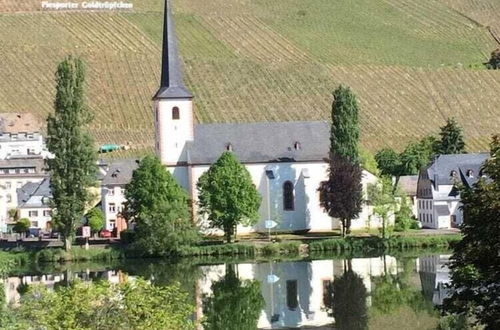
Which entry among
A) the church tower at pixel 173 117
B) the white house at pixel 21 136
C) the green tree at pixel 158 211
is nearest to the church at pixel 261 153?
the church tower at pixel 173 117

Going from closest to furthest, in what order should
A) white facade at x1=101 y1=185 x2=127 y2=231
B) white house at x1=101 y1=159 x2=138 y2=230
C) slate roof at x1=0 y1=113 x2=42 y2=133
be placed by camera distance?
white facade at x1=101 y1=185 x2=127 y2=231 → white house at x1=101 y1=159 x2=138 y2=230 → slate roof at x1=0 y1=113 x2=42 y2=133

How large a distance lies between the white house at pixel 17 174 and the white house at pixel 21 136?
8.49 m

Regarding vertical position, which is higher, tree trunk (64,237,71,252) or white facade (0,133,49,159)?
white facade (0,133,49,159)

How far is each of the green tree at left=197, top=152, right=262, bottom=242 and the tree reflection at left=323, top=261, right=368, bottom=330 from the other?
54.7ft

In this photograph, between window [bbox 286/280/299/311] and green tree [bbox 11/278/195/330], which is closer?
green tree [bbox 11/278/195/330]

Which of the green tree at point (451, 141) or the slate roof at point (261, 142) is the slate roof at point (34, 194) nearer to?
the slate roof at point (261, 142)

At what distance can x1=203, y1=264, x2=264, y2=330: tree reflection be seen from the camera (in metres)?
48.1

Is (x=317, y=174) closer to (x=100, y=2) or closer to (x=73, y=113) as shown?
(x=73, y=113)

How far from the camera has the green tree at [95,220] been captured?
8744cm

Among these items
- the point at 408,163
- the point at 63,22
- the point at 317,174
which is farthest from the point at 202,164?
the point at 63,22

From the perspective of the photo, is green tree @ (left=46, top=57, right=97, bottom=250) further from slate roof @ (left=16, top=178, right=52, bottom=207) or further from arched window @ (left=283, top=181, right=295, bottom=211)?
slate roof @ (left=16, top=178, right=52, bottom=207)

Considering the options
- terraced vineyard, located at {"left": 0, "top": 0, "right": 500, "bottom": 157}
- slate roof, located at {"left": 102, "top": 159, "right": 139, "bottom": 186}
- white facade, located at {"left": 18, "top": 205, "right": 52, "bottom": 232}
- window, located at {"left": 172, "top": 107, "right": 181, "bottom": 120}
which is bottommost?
white facade, located at {"left": 18, "top": 205, "right": 52, "bottom": 232}

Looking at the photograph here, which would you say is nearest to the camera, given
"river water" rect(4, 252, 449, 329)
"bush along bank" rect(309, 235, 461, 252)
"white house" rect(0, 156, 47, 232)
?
"river water" rect(4, 252, 449, 329)

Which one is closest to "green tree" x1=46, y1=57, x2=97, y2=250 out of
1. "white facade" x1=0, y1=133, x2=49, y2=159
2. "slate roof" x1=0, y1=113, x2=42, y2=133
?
"slate roof" x1=0, y1=113, x2=42, y2=133
